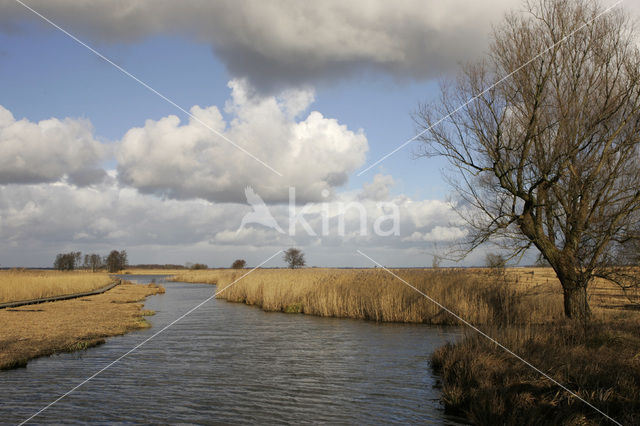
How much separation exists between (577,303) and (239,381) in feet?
35.4

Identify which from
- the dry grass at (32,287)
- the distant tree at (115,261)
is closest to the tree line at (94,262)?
the distant tree at (115,261)

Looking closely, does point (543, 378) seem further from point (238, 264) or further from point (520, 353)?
point (238, 264)

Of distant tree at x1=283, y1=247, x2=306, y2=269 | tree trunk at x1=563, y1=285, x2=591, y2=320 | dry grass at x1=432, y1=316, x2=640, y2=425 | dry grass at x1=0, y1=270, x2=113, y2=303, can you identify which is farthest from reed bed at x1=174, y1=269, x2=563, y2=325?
distant tree at x1=283, y1=247, x2=306, y2=269

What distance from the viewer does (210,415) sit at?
8445 mm

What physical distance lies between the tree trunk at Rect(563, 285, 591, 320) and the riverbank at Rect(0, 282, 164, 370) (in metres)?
15.4

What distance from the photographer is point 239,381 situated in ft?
35.9

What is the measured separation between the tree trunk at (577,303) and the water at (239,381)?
4138 mm

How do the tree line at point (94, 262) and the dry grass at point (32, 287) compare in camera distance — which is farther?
the tree line at point (94, 262)

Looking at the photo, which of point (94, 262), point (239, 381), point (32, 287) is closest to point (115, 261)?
point (94, 262)

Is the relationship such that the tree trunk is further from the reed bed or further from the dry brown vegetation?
the reed bed

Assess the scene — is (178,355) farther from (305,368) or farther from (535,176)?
(535,176)

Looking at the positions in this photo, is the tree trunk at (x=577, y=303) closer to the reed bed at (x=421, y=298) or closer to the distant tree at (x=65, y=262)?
the reed bed at (x=421, y=298)

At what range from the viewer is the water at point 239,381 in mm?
8484

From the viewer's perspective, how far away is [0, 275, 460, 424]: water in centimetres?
848
